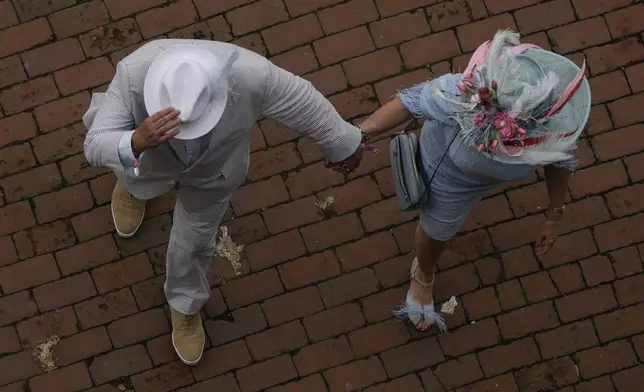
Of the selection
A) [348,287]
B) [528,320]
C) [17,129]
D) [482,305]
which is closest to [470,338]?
[482,305]

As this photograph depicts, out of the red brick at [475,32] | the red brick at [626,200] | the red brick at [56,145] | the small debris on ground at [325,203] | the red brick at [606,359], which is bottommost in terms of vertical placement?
the red brick at [606,359]

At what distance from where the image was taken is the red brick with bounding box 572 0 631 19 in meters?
4.77

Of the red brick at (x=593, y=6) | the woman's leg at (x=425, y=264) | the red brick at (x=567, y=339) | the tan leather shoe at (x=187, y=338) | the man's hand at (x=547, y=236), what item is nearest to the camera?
the man's hand at (x=547, y=236)

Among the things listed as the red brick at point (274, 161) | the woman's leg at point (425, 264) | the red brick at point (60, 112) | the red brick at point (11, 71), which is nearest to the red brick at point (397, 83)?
the red brick at point (274, 161)

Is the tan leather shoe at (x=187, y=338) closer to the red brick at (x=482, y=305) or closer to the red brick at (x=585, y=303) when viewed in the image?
the red brick at (x=482, y=305)

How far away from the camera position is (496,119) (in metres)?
2.97

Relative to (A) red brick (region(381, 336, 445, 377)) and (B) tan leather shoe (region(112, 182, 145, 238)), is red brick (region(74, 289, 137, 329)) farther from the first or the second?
(A) red brick (region(381, 336, 445, 377))

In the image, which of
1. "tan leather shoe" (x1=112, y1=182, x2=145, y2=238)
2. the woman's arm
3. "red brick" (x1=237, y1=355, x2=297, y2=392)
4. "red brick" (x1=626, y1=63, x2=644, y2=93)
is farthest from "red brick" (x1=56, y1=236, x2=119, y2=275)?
"red brick" (x1=626, y1=63, x2=644, y2=93)

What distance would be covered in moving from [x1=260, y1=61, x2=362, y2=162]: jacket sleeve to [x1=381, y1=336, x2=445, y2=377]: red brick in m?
1.42

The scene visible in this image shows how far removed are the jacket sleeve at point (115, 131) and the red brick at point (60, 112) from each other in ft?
5.51

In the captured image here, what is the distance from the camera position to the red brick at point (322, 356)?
4.55 metres

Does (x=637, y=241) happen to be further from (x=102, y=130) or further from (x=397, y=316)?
(x=102, y=130)

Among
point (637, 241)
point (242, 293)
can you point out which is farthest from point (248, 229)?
point (637, 241)

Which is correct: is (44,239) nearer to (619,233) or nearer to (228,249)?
(228,249)
